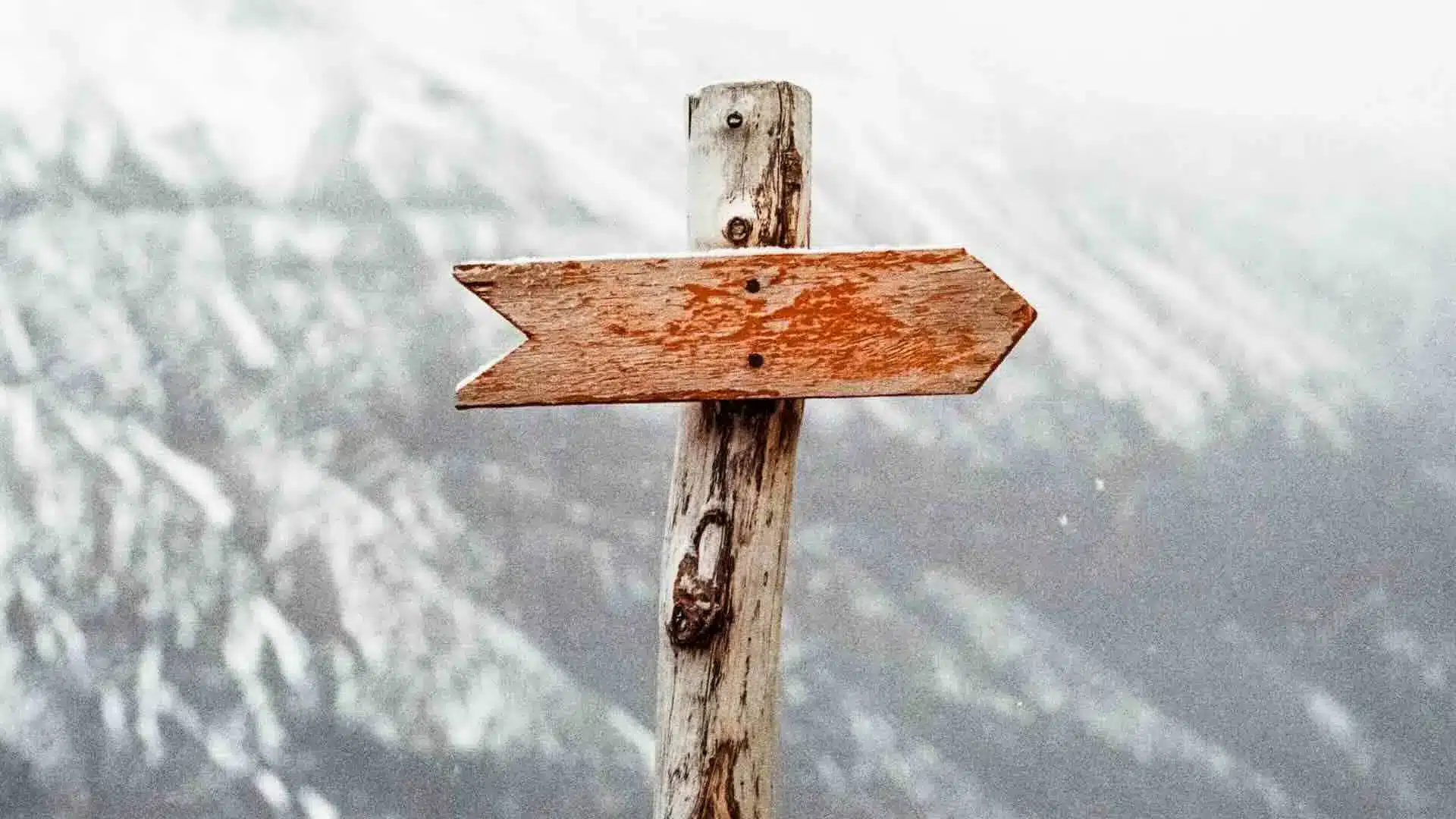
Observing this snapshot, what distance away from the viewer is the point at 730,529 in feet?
6.21

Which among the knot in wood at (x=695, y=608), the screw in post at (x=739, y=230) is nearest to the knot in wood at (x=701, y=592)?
the knot in wood at (x=695, y=608)

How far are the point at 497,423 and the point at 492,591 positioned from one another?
42cm

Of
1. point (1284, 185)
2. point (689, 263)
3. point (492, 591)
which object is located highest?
point (1284, 185)

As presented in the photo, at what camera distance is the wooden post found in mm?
1892

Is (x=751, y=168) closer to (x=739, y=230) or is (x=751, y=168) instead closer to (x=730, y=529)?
(x=739, y=230)

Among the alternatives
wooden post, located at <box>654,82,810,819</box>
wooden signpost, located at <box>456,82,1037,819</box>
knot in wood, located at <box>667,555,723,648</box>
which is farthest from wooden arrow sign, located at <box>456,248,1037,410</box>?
knot in wood, located at <box>667,555,723,648</box>

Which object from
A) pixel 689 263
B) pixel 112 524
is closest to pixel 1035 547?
pixel 689 263

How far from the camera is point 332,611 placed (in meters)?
3.65

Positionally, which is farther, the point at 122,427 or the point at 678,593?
the point at 122,427

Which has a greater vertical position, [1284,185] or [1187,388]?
[1284,185]

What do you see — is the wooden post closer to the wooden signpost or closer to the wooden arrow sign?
the wooden signpost

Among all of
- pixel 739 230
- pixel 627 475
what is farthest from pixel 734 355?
pixel 627 475

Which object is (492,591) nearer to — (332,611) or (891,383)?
(332,611)

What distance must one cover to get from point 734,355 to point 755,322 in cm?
5
